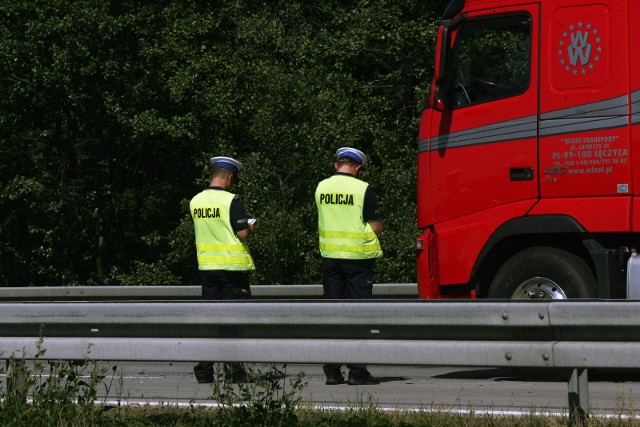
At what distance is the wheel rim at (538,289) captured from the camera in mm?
9133

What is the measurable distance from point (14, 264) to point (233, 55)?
718cm

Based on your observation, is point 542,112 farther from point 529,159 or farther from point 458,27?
point 458,27

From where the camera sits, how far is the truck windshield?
9492 millimetres

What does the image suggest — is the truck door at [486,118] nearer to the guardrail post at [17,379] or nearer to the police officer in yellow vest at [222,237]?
the police officer in yellow vest at [222,237]

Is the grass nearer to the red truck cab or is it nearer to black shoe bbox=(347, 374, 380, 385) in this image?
black shoe bbox=(347, 374, 380, 385)

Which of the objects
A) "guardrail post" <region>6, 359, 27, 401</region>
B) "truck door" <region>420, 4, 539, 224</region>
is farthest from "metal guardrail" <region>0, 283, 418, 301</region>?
"guardrail post" <region>6, 359, 27, 401</region>

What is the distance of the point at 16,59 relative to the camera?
24203 millimetres

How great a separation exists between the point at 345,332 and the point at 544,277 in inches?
126

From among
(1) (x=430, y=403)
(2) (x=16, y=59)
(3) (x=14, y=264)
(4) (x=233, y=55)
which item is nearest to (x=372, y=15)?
(4) (x=233, y=55)

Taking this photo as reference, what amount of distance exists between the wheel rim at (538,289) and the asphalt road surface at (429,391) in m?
0.62

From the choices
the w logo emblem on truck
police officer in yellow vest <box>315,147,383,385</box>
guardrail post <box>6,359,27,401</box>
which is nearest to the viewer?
guardrail post <box>6,359,27,401</box>

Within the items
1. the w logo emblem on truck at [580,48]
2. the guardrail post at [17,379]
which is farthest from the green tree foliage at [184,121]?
the guardrail post at [17,379]

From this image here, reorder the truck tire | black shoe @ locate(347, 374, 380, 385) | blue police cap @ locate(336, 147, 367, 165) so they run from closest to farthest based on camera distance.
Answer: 1. black shoe @ locate(347, 374, 380, 385)
2. the truck tire
3. blue police cap @ locate(336, 147, 367, 165)

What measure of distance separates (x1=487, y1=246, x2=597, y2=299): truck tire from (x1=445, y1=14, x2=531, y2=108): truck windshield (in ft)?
4.03
